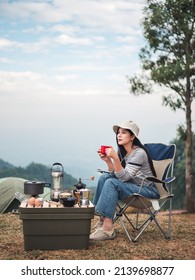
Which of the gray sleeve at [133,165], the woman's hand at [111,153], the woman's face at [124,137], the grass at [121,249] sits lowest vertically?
the grass at [121,249]

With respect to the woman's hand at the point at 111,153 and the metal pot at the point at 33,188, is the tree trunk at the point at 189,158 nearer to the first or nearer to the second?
the woman's hand at the point at 111,153

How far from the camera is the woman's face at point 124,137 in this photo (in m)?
4.11

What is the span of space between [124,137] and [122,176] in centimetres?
32

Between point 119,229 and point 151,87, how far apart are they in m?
3.49

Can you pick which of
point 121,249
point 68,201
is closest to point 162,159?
point 121,249

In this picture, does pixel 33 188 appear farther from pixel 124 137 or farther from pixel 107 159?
pixel 124 137

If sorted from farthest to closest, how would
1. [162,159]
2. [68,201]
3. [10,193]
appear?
[10,193] → [162,159] → [68,201]

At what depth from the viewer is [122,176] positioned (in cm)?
397

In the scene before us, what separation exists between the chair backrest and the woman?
153 mm

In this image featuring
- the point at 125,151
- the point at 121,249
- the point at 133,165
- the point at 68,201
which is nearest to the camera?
the point at 68,201

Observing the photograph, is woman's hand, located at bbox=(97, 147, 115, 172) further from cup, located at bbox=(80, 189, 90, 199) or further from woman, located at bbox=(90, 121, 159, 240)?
cup, located at bbox=(80, 189, 90, 199)

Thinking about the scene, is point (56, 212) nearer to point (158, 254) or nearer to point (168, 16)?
point (158, 254)

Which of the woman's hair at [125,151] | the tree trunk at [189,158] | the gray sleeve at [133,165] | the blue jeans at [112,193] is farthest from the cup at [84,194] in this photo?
the tree trunk at [189,158]

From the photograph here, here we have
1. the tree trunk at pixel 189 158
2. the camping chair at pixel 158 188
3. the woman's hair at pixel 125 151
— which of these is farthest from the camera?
the tree trunk at pixel 189 158
